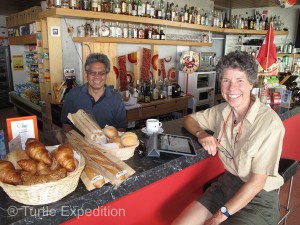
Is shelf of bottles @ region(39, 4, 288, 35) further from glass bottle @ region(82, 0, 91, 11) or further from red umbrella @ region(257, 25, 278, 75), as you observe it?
red umbrella @ region(257, 25, 278, 75)

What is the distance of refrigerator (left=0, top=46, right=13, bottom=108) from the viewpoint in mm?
7293

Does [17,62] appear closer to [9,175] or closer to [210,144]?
[210,144]

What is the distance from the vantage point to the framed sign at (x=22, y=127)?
→ 1.34 meters

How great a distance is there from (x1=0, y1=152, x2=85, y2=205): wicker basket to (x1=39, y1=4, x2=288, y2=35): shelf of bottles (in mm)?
2923

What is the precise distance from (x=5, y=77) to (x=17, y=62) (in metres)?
0.72

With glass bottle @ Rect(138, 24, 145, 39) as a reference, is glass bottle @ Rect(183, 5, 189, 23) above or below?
above

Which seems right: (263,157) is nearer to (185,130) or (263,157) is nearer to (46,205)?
(185,130)

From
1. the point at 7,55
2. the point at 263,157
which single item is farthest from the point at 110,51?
the point at 7,55

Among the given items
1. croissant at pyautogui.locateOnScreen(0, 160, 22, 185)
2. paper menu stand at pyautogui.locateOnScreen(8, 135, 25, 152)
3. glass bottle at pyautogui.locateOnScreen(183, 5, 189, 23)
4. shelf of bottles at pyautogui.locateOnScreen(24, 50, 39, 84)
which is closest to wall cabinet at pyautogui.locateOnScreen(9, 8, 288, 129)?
glass bottle at pyautogui.locateOnScreen(183, 5, 189, 23)

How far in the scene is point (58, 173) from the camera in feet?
3.17

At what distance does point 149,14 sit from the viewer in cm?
443

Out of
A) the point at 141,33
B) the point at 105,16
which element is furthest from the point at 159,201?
the point at 141,33

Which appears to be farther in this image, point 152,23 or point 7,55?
point 7,55

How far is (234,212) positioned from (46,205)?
933 mm
